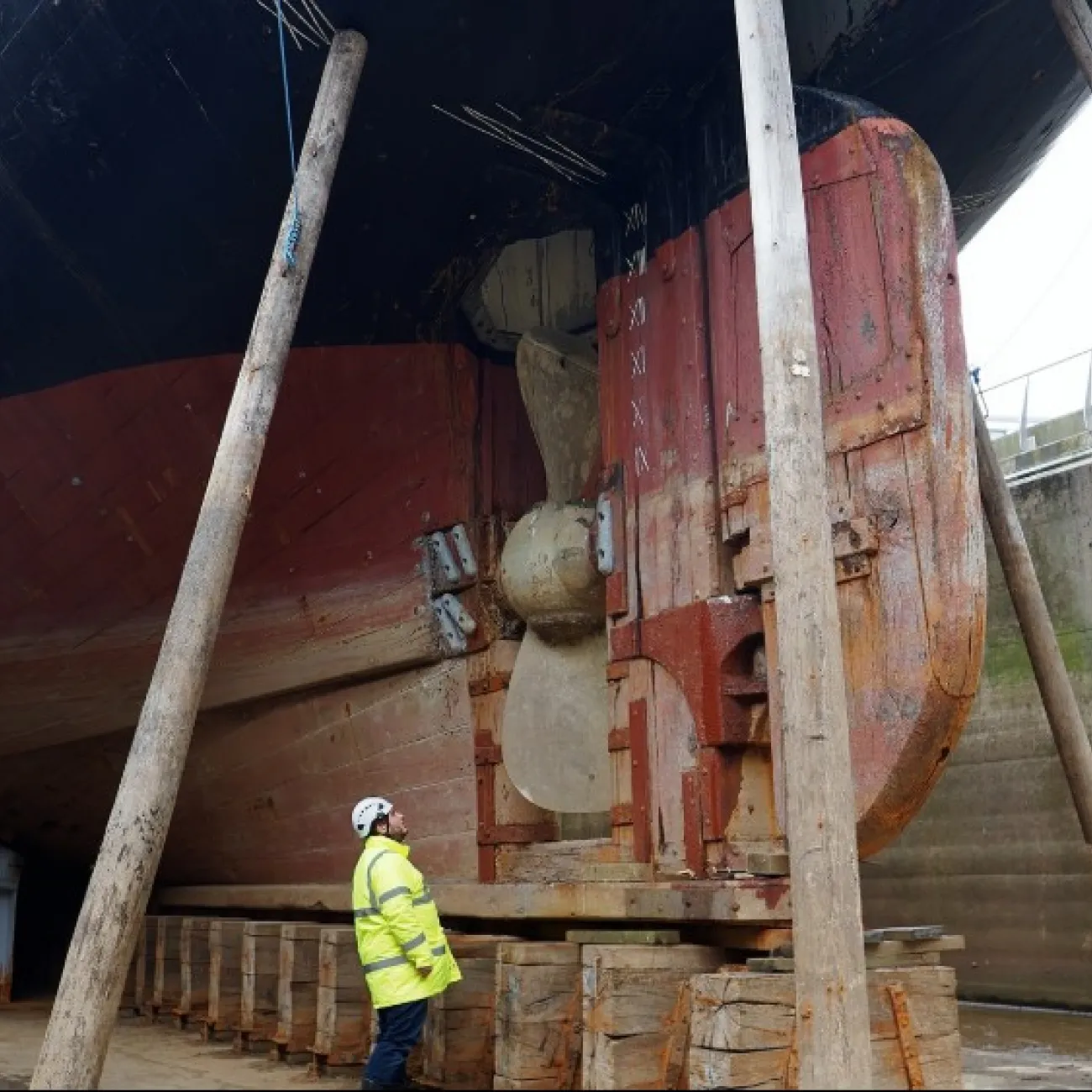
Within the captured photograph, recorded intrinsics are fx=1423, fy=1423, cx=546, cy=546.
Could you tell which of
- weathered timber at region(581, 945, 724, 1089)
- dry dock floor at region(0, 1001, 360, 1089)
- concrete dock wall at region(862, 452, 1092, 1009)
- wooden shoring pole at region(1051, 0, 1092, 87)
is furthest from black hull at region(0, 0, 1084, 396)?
dry dock floor at region(0, 1001, 360, 1089)

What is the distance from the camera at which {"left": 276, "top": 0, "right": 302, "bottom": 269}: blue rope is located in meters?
5.48

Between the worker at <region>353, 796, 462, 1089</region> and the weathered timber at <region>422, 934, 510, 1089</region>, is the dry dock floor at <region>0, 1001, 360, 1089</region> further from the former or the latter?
the worker at <region>353, 796, 462, 1089</region>

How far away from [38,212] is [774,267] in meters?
4.41

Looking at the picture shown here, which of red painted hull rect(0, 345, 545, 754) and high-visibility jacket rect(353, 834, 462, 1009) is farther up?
red painted hull rect(0, 345, 545, 754)

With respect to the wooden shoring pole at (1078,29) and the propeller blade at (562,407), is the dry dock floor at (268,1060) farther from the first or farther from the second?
the wooden shoring pole at (1078,29)

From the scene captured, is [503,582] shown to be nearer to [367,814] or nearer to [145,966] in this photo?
[367,814]

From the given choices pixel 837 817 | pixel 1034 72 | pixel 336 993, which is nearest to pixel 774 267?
pixel 837 817

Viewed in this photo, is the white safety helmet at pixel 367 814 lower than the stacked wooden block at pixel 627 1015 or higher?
higher

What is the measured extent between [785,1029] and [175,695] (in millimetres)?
2241

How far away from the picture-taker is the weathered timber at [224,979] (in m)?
7.01

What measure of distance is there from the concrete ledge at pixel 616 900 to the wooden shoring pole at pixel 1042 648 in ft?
7.84

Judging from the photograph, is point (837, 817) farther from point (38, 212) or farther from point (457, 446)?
point (38, 212)

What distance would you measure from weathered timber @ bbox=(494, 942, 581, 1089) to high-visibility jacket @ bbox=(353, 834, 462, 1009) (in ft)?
0.78

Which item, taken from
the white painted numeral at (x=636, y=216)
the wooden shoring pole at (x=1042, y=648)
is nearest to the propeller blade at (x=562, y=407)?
the white painted numeral at (x=636, y=216)
